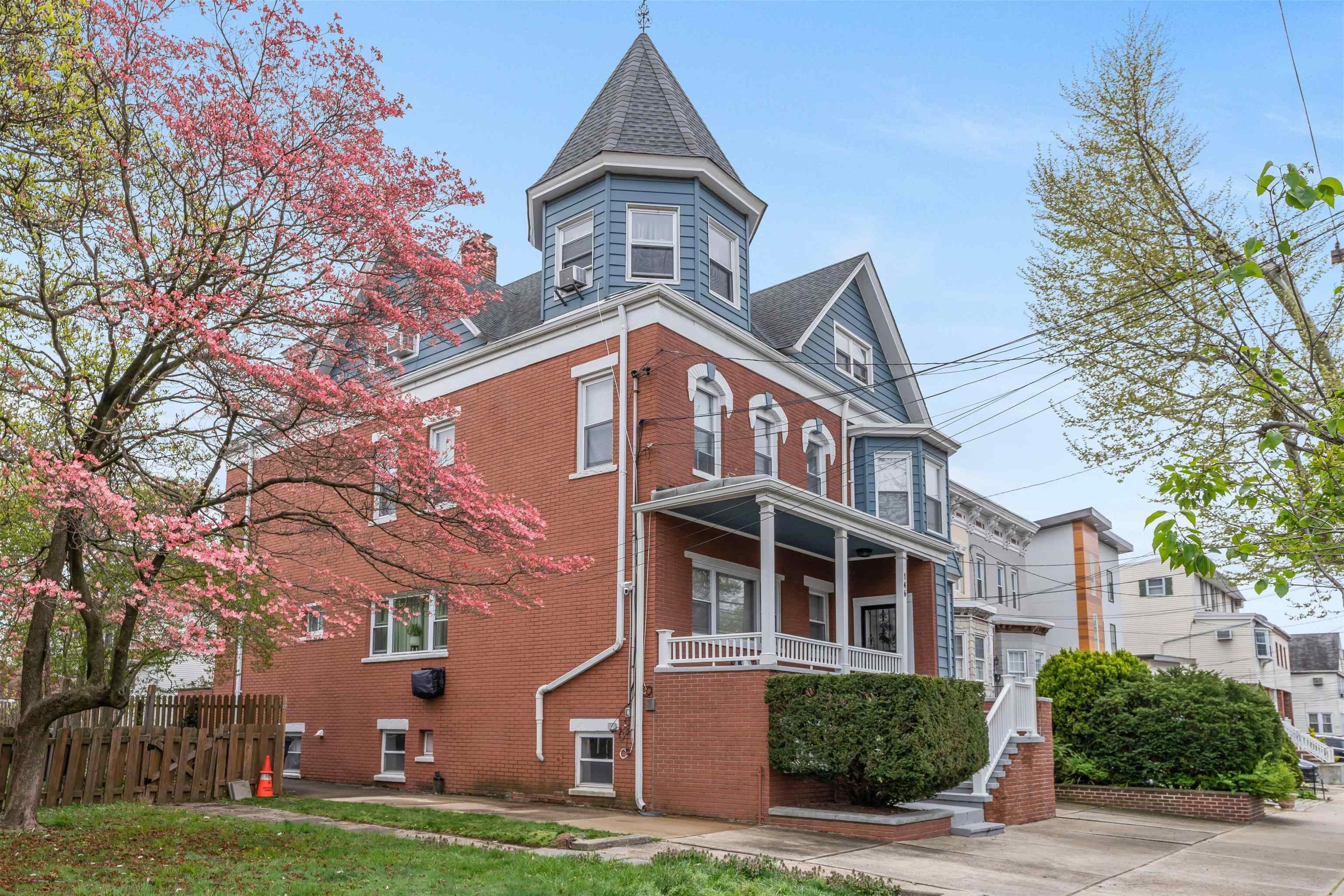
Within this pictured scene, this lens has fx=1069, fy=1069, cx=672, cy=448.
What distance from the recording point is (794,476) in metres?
20.8

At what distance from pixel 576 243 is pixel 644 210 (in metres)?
1.42

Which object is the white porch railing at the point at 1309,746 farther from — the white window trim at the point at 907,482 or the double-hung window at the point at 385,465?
the double-hung window at the point at 385,465

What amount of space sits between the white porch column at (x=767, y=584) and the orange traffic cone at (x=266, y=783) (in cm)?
810

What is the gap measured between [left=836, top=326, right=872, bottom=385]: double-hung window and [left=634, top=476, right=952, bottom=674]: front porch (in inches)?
172

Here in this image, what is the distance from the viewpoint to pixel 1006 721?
59.7 ft

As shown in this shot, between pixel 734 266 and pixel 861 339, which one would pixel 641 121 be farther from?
pixel 861 339

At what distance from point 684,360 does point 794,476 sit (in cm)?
408

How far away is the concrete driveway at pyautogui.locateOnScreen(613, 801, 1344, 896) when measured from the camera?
1115cm

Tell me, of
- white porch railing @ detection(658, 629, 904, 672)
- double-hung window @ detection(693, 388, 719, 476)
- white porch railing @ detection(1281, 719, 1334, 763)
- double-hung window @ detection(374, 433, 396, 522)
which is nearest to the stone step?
white porch railing @ detection(658, 629, 904, 672)

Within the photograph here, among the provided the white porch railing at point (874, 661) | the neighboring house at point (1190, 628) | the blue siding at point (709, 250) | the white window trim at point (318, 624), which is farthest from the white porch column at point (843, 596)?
the neighboring house at point (1190, 628)

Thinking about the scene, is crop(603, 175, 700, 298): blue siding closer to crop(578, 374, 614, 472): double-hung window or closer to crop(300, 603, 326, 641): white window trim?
crop(578, 374, 614, 472): double-hung window

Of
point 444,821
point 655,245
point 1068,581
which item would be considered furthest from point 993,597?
point 444,821

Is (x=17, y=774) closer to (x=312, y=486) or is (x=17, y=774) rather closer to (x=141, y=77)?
(x=141, y=77)

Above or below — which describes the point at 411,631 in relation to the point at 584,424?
below
